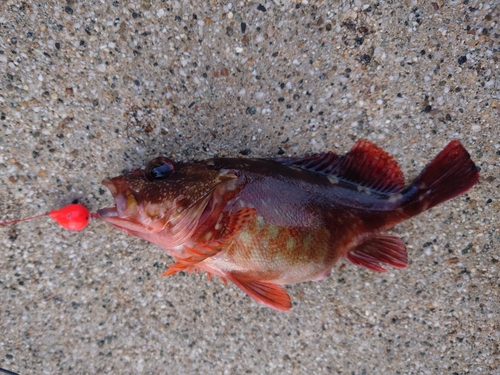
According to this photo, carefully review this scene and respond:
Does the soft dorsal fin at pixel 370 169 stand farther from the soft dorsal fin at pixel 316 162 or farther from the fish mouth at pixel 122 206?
the fish mouth at pixel 122 206

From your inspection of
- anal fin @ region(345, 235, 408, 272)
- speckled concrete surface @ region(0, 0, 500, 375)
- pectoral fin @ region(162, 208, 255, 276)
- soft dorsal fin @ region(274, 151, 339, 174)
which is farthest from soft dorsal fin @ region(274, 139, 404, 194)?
pectoral fin @ region(162, 208, 255, 276)

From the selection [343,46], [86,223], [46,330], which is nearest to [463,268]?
[343,46]

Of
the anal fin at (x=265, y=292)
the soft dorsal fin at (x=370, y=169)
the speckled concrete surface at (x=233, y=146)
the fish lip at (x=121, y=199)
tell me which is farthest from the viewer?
the soft dorsal fin at (x=370, y=169)

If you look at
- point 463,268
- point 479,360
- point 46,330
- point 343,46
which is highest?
point 343,46

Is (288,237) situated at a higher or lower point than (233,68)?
lower

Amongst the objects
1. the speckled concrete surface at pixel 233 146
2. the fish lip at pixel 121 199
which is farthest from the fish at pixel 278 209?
the speckled concrete surface at pixel 233 146

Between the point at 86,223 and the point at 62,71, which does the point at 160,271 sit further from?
the point at 62,71

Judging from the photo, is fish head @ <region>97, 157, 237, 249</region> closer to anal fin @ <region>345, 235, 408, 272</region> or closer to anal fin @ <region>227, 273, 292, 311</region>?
anal fin @ <region>227, 273, 292, 311</region>
